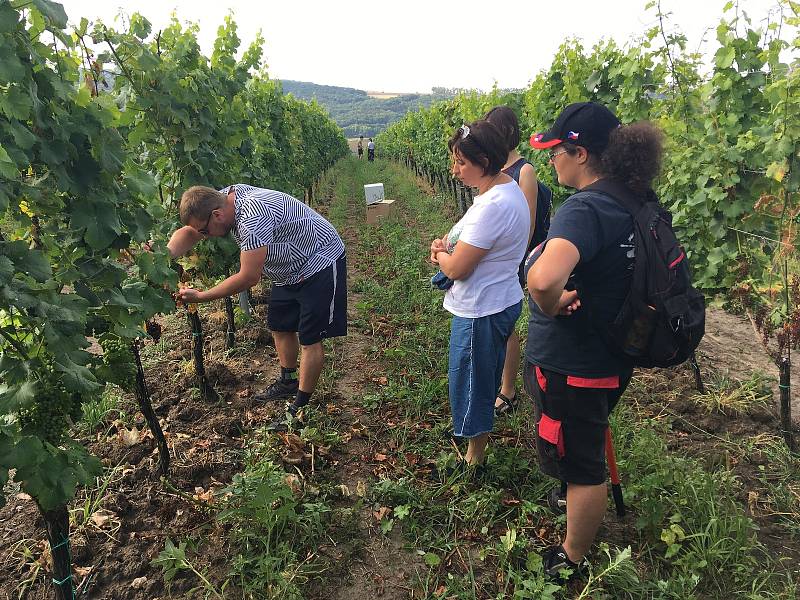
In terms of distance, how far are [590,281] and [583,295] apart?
2.3 inches

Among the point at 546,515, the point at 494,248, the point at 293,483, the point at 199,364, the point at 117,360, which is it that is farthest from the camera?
the point at 199,364

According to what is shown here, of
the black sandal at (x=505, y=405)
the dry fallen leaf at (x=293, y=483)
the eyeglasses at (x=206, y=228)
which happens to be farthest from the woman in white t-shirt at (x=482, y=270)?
the eyeglasses at (x=206, y=228)

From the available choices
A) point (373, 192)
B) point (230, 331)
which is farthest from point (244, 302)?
point (373, 192)

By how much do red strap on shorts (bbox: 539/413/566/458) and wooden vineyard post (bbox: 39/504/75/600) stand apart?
1.92 meters

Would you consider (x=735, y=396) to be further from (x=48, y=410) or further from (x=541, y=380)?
(x=48, y=410)

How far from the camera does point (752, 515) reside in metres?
2.74

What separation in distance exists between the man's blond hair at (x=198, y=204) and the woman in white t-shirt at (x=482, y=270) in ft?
4.34

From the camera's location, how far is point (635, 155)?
186 centimetres

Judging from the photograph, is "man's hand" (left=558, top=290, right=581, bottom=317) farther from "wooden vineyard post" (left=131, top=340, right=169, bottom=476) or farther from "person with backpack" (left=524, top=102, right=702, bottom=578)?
"wooden vineyard post" (left=131, top=340, right=169, bottom=476)

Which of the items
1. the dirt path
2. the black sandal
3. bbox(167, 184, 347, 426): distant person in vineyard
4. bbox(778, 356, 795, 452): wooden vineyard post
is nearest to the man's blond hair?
bbox(167, 184, 347, 426): distant person in vineyard

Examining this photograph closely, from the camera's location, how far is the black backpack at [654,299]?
1828 mm

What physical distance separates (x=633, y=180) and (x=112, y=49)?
121 inches

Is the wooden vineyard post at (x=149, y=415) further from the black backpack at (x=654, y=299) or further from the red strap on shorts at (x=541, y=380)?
the black backpack at (x=654, y=299)

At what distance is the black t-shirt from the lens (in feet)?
5.95
